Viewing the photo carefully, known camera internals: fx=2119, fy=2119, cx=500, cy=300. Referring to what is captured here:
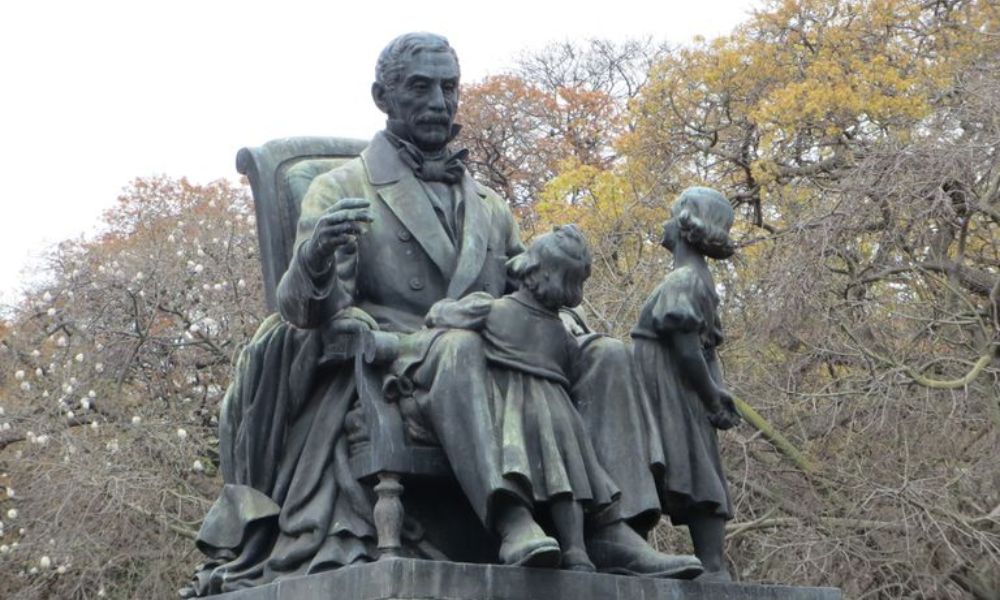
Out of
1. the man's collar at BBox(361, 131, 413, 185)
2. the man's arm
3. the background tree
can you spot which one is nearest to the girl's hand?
the man's arm

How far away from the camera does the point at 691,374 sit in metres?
7.07

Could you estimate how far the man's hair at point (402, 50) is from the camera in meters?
7.56

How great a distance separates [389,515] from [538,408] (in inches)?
22.8

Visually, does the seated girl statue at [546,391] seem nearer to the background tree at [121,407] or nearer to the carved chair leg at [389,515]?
the carved chair leg at [389,515]

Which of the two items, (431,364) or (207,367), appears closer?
(431,364)

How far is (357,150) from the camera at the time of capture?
816cm

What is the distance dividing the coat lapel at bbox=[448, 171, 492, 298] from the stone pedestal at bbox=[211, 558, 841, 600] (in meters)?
1.28

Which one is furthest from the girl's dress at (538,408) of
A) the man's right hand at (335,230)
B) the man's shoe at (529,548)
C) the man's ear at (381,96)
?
the man's ear at (381,96)

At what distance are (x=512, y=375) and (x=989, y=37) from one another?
15.1 metres

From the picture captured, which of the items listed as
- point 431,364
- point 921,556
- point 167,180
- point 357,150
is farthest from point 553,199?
point 431,364

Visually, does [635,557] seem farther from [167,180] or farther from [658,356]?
[167,180]

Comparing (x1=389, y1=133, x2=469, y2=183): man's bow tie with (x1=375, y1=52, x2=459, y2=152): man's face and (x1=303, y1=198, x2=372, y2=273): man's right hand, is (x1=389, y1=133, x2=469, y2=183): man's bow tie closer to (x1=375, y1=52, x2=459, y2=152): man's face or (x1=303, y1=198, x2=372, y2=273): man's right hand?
(x1=375, y1=52, x2=459, y2=152): man's face

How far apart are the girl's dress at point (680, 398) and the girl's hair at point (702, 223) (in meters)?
0.12

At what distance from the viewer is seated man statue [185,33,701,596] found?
21.9ft
